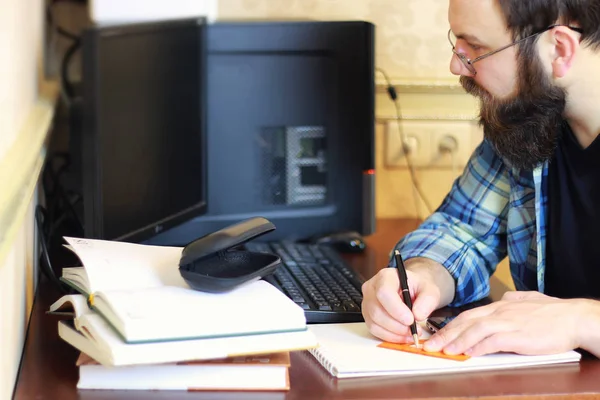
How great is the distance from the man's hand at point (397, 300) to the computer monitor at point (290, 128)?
442 millimetres

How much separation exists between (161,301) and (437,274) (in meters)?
0.55

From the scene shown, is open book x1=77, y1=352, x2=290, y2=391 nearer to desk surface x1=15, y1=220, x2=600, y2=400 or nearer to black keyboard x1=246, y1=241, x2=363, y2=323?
desk surface x1=15, y1=220, x2=600, y2=400

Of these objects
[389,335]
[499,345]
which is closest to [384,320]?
[389,335]

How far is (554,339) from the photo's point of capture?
1.10 metres

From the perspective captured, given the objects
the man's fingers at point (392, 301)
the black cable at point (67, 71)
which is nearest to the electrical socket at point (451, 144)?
the black cable at point (67, 71)

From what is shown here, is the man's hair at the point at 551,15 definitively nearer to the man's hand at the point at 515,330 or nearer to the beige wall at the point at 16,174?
the man's hand at the point at 515,330

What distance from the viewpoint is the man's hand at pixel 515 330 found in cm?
108

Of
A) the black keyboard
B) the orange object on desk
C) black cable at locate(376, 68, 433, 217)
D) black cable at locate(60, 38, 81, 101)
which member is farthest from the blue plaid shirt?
black cable at locate(60, 38, 81, 101)

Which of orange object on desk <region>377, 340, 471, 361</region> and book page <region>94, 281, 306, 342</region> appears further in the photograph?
orange object on desk <region>377, 340, 471, 361</region>

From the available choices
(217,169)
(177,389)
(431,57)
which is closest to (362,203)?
(217,169)

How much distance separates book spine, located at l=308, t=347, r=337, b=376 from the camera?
1.03 m

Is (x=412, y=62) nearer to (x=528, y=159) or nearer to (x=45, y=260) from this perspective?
(x=528, y=159)

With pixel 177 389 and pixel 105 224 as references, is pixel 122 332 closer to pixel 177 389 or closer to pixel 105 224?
pixel 177 389

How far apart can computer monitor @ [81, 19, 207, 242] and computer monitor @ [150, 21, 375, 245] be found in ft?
0.17
